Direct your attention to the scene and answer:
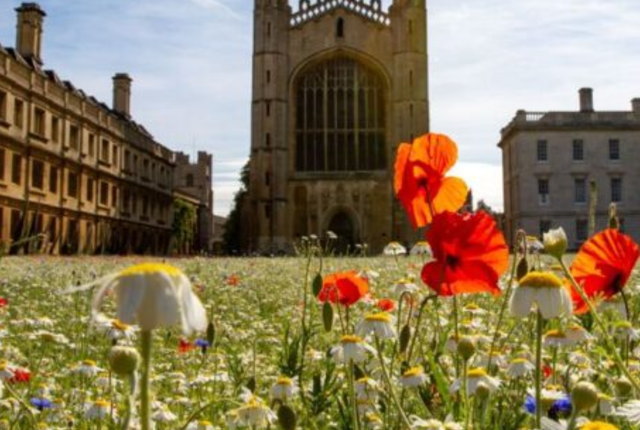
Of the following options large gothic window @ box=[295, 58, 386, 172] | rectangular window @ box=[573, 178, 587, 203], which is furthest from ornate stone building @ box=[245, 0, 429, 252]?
rectangular window @ box=[573, 178, 587, 203]

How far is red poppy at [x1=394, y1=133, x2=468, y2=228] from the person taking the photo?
205 cm

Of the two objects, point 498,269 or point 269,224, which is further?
→ point 269,224

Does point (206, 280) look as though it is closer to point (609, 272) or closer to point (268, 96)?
point (609, 272)

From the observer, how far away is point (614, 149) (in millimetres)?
51062

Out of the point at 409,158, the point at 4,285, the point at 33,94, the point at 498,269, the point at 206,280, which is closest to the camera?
the point at 498,269

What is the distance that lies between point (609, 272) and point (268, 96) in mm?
45181

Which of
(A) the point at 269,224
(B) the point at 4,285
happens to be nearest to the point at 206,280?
(B) the point at 4,285

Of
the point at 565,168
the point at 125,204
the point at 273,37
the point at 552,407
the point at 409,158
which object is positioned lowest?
the point at 552,407

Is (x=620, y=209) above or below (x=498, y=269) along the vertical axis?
above

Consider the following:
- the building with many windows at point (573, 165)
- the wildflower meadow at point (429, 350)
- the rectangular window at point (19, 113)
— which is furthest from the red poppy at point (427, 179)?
the building with many windows at point (573, 165)

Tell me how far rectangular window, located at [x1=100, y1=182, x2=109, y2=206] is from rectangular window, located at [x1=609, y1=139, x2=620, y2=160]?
34119mm

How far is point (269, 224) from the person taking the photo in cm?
4550

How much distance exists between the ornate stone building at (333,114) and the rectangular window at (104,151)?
887cm

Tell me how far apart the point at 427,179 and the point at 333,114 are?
45.1m
